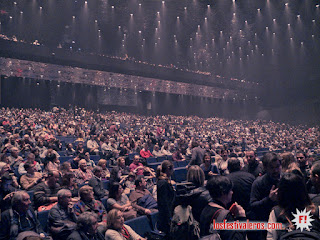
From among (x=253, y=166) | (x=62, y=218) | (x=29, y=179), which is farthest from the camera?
(x=29, y=179)

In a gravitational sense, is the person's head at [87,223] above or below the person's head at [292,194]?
below

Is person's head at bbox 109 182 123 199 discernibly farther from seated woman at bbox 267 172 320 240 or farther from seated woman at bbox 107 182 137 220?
seated woman at bbox 267 172 320 240

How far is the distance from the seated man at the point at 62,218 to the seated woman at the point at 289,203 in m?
2.72

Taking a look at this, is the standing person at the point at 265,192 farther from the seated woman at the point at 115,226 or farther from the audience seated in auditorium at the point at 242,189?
the seated woman at the point at 115,226

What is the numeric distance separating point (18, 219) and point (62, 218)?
557mm

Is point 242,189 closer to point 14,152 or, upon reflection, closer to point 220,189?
point 220,189

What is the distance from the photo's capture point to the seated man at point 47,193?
4.75 metres

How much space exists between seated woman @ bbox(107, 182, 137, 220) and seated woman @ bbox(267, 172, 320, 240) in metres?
2.88

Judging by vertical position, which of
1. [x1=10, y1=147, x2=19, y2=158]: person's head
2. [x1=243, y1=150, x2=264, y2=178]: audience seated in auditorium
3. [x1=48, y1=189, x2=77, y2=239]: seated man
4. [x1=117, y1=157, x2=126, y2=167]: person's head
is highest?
[x1=243, y1=150, x2=264, y2=178]: audience seated in auditorium

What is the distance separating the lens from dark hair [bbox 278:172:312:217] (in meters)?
2.02

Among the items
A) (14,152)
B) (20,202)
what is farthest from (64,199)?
(14,152)

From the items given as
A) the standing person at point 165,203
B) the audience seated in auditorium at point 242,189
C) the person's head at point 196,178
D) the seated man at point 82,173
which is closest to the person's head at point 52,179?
the seated man at point 82,173

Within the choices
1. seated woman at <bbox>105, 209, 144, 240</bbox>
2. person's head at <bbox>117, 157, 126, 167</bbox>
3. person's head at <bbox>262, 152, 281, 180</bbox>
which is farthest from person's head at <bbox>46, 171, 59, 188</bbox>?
person's head at <bbox>262, 152, 281, 180</bbox>

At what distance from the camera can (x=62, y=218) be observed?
13.4 feet
